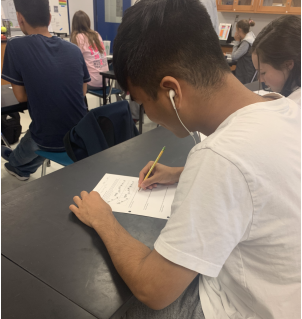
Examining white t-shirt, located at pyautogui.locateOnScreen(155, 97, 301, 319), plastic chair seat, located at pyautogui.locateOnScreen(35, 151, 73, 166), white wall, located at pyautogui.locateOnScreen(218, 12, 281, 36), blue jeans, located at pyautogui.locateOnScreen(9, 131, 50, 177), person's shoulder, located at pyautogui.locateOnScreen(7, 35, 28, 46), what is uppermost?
white wall, located at pyautogui.locateOnScreen(218, 12, 281, 36)

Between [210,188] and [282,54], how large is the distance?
3.88 feet

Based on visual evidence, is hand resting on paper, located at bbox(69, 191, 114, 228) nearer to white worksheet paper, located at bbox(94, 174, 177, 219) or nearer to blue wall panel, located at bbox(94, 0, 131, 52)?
white worksheet paper, located at bbox(94, 174, 177, 219)

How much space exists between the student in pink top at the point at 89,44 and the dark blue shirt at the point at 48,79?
1.69 meters

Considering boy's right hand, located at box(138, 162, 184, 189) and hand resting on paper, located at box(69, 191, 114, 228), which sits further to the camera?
boy's right hand, located at box(138, 162, 184, 189)

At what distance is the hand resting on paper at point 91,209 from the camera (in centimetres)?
72

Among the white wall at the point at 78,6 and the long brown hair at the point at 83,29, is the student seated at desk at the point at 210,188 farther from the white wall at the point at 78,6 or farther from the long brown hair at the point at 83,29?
the white wall at the point at 78,6

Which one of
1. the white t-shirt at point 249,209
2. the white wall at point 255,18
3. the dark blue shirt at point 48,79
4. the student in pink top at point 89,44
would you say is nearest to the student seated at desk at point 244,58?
the white wall at point 255,18

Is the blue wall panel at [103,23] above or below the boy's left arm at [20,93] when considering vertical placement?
above

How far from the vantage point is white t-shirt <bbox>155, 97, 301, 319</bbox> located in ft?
1.53

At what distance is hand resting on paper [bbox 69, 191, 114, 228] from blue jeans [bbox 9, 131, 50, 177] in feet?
3.88

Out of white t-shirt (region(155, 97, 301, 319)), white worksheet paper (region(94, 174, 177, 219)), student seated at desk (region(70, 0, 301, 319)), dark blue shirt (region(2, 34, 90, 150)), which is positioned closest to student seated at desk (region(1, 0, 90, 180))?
dark blue shirt (region(2, 34, 90, 150))

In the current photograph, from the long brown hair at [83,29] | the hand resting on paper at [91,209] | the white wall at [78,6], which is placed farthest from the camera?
the white wall at [78,6]

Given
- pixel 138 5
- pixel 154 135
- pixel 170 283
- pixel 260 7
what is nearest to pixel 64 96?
pixel 154 135

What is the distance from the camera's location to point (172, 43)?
57cm
